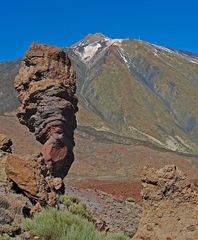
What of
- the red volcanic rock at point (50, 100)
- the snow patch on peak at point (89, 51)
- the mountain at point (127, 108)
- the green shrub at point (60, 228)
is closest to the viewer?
the green shrub at point (60, 228)

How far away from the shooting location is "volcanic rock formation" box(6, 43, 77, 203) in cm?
1689

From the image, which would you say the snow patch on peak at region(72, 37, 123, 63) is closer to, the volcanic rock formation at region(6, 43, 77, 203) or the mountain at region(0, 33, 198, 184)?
the mountain at region(0, 33, 198, 184)

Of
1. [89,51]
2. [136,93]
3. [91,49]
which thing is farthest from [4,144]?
[91,49]

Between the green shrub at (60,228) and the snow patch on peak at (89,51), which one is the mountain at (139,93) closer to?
the snow patch on peak at (89,51)

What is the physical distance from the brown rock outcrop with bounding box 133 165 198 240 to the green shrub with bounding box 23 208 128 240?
0.90 metres

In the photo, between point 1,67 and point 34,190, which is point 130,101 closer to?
point 1,67

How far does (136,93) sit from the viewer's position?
A: 126375mm

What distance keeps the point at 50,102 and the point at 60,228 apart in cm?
970

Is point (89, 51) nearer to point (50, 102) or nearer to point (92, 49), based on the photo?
point (92, 49)

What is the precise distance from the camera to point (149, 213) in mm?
7383

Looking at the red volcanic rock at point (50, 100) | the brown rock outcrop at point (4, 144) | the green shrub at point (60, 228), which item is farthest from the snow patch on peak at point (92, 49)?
the green shrub at point (60, 228)

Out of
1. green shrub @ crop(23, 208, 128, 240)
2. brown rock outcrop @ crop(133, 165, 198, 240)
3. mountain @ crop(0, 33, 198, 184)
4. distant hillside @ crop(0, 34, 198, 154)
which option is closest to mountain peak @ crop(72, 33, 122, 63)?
mountain @ crop(0, 33, 198, 184)

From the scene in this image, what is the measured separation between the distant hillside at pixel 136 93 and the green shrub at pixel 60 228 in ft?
276

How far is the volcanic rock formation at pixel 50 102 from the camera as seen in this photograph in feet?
55.4
